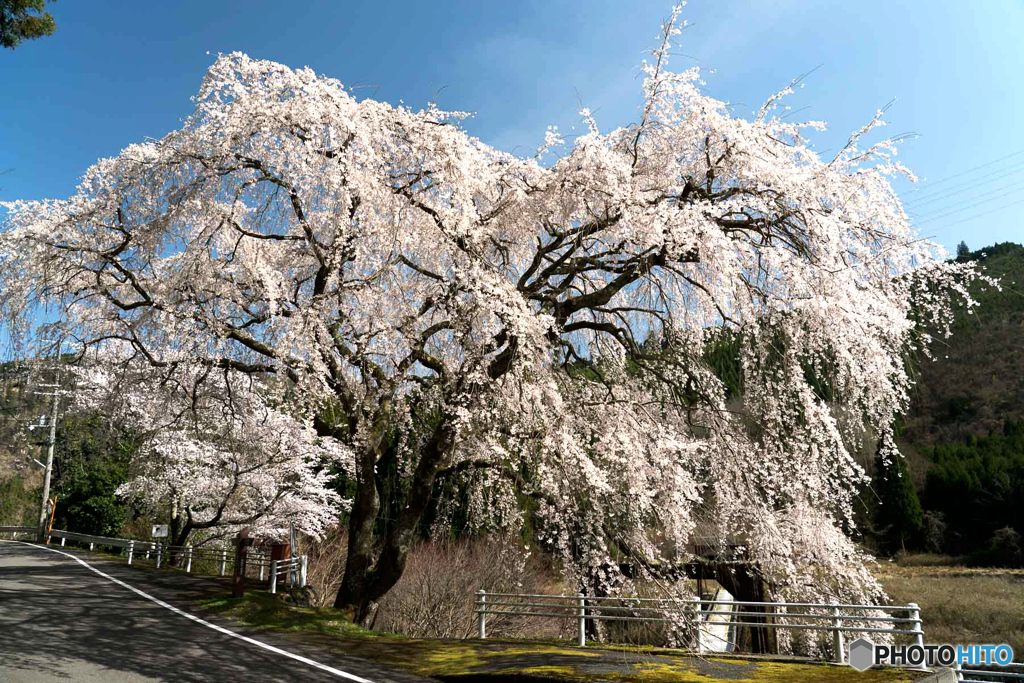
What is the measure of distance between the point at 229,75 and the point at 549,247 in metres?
5.51

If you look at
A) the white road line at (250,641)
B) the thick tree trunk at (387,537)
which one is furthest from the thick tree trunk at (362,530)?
the white road line at (250,641)

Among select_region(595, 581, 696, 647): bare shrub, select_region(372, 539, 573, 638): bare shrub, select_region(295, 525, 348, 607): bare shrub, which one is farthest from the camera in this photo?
select_region(295, 525, 348, 607): bare shrub

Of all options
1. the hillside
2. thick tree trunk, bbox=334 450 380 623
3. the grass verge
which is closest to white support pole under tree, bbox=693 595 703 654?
the grass verge

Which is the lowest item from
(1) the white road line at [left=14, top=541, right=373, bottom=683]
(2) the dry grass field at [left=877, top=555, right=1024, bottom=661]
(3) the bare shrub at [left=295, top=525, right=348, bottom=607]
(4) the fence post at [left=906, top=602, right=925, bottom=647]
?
(2) the dry grass field at [left=877, top=555, right=1024, bottom=661]

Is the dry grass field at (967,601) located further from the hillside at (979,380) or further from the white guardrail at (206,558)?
the hillside at (979,380)

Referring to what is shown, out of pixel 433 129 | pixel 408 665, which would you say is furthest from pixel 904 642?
pixel 433 129

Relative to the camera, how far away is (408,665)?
780 cm

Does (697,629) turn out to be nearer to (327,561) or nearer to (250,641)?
(250,641)

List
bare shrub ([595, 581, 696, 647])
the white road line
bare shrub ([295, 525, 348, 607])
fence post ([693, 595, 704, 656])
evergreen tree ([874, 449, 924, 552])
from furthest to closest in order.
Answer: evergreen tree ([874, 449, 924, 552]), bare shrub ([295, 525, 348, 607]), bare shrub ([595, 581, 696, 647]), fence post ([693, 595, 704, 656]), the white road line

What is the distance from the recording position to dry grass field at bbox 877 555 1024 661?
22781mm

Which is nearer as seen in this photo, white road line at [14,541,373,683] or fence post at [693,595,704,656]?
white road line at [14,541,373,683]

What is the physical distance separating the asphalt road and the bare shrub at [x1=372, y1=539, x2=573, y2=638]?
583 centimetres

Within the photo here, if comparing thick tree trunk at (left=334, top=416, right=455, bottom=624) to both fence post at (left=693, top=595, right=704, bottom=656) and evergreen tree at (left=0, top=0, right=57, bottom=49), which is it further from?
evergreen tree at (left=0, top=0, right=57, bottom=49)

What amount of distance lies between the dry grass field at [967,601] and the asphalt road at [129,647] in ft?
66.7
